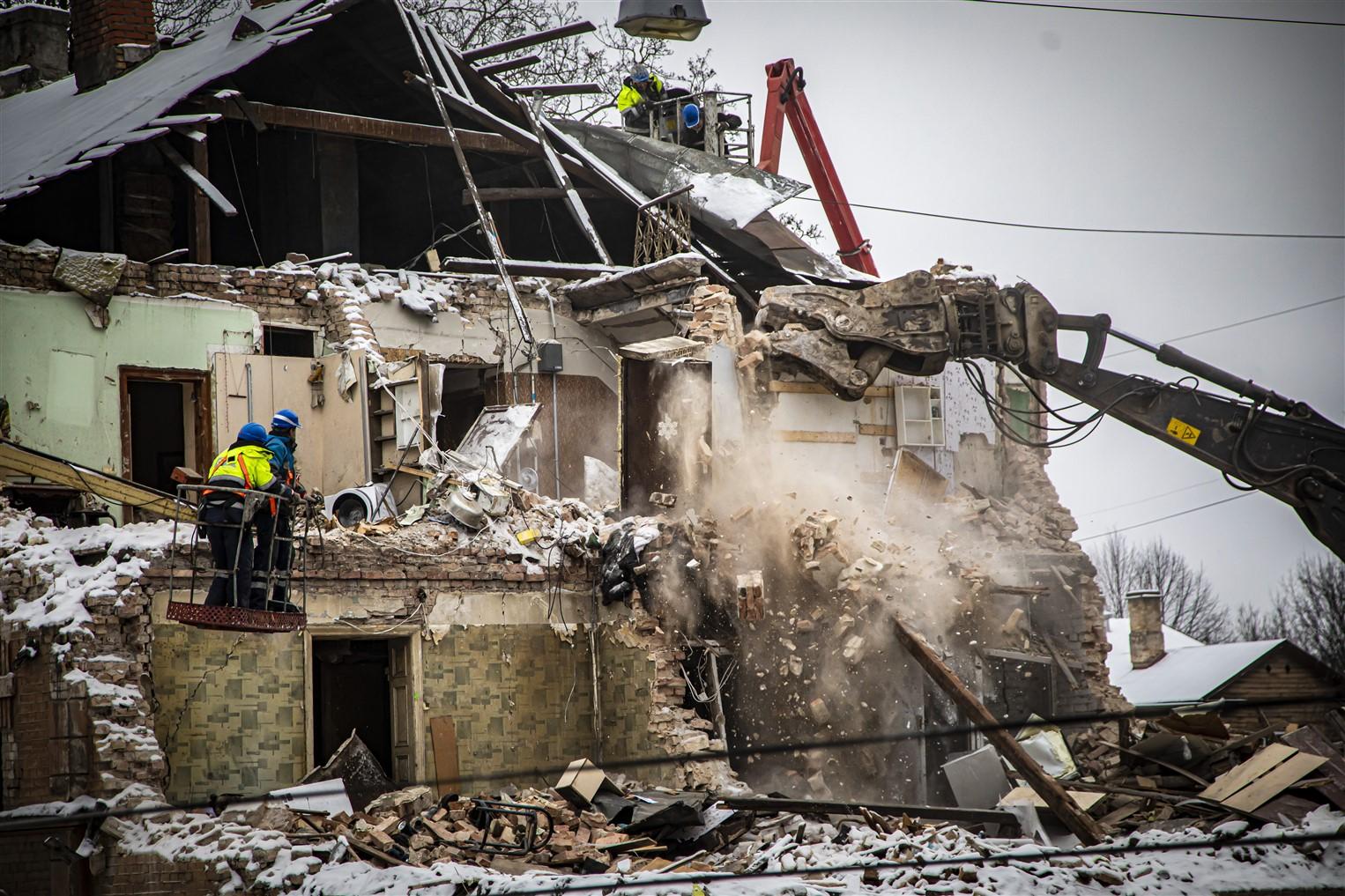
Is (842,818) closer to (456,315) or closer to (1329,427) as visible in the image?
(1329,427)

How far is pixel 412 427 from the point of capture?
1681 cm

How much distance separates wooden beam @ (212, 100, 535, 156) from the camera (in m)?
18.9

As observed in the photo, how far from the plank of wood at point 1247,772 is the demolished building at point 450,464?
9.09ft

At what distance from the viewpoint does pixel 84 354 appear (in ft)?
55.7

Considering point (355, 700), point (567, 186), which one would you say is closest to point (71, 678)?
point (355, 700)

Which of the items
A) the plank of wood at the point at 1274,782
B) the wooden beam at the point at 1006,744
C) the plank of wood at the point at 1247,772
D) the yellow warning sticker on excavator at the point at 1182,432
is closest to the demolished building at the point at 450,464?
the wooden beam at the point at 1006,744

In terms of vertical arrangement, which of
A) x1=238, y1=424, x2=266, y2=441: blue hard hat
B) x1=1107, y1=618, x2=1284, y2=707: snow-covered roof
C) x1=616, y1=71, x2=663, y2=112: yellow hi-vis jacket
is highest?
x1=616, y1=71, x2=663, y2=112: yellow hi-vis jacket

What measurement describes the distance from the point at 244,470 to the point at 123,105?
8988 mm

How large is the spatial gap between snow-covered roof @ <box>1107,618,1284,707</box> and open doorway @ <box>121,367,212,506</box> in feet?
55.9

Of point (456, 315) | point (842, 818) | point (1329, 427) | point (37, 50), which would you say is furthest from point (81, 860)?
point (37, 50)

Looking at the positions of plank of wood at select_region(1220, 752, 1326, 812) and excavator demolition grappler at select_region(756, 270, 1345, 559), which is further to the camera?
excavator demolition grappler at select_region(756, 270, 1345, 559)

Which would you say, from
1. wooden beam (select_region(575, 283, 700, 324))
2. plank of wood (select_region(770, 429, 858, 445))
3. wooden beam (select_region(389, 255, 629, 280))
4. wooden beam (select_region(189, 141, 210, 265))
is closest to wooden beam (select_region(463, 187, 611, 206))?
wooden beam (select_region(389, 255, 629, 280))

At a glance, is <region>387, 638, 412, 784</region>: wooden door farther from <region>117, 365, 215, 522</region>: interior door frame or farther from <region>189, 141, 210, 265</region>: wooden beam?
<region>189, 141, 210, 265</region>: wooden beam

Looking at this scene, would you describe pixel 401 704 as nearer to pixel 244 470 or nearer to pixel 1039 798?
pixel 244 470
